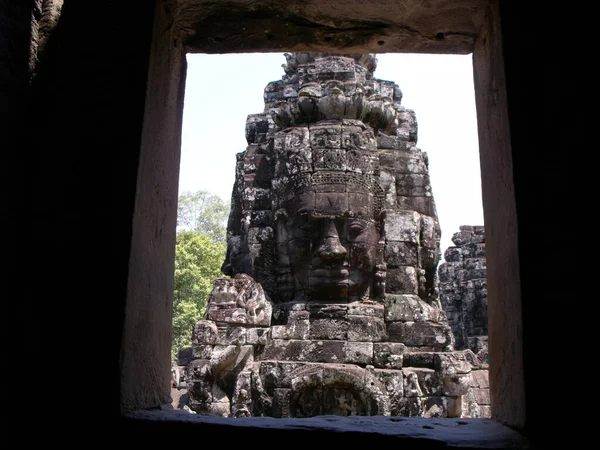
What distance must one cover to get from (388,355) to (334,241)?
6.27 ft

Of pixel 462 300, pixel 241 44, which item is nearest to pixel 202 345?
pixel 241 44

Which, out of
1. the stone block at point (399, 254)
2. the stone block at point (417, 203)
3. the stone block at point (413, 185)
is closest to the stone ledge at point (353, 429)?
the stone block at point (399, 254)

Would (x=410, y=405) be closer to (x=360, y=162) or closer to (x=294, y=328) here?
(x=294, y=328)

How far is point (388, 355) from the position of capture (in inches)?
351

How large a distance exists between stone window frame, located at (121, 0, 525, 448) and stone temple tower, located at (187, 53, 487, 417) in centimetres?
644

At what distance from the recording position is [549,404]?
1617mm

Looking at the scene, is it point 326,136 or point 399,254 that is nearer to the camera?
point 326,136

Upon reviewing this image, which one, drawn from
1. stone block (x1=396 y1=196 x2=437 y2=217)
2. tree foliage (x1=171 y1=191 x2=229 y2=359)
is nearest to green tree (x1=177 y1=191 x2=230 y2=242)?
tree foliage (x1=171 y1=191 x2=229 y2=359)

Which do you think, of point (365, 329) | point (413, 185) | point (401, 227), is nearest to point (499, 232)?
point (365, 329)

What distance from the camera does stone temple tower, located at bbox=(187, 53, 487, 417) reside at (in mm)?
8609

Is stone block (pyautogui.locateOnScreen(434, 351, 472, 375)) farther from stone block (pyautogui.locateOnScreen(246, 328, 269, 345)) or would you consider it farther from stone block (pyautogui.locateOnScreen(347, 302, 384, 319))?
stone block (pyautogui.locateOnScreen(246, 328, 269, 345))

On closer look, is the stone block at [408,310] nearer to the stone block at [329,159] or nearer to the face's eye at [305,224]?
the face's eye at [305,224]

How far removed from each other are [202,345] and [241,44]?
7.29m

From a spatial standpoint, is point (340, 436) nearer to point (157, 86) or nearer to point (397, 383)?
point (157, 86)
